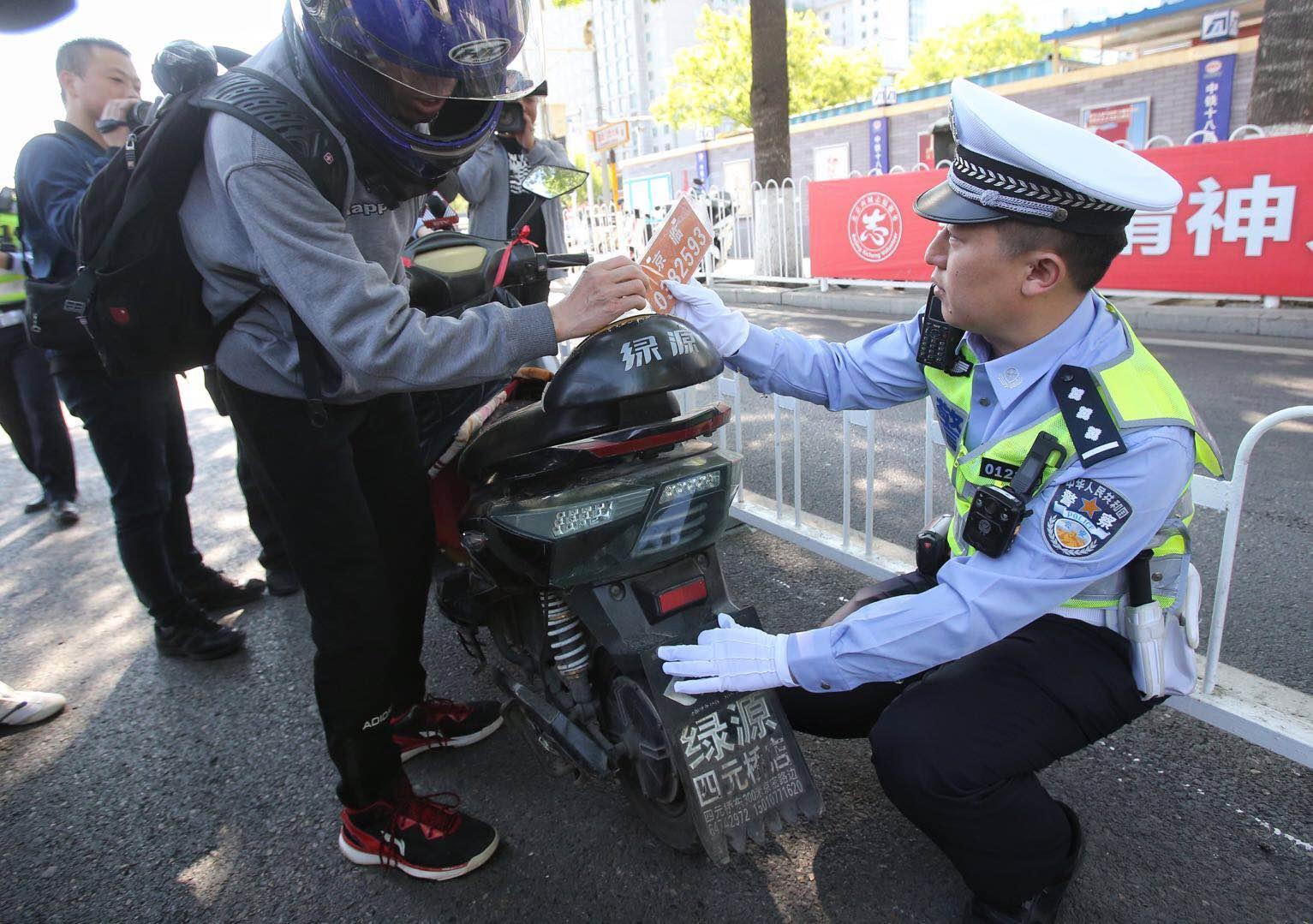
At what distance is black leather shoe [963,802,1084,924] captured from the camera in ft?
5.24

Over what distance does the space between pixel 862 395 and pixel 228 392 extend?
1507 mm

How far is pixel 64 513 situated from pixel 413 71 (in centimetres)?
422

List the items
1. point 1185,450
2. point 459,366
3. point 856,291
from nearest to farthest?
point 1185,450 → point 459,366 → point 856,291

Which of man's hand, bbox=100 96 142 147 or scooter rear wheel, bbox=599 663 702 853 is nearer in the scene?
scooter rear wheel, bbox=599 663 702 853

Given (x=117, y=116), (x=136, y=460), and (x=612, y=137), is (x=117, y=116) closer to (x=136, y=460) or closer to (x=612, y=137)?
(x=136, y=460)

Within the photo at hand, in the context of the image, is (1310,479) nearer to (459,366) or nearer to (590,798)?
(590,798)

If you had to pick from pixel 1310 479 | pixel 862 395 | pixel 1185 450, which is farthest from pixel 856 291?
pixel 1185 450

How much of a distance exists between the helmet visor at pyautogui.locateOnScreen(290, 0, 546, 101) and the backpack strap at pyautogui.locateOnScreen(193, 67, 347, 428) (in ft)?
0.44

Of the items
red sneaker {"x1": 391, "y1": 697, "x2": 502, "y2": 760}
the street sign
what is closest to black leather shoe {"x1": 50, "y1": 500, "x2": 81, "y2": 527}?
red sneaker {"x1": 391, "y1": 697, "x2": 502, "y2": 760}

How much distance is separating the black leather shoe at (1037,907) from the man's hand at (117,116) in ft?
10.5

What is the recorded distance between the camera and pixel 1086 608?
164 centimetres

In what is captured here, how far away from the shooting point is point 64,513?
452 centimetres

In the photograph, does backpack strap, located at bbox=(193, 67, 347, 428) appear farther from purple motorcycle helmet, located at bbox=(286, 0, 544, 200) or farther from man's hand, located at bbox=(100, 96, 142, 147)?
man's hand, located at bbox=(100, 96, 142, 147)

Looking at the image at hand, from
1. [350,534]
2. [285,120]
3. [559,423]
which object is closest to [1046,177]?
[559,423]
